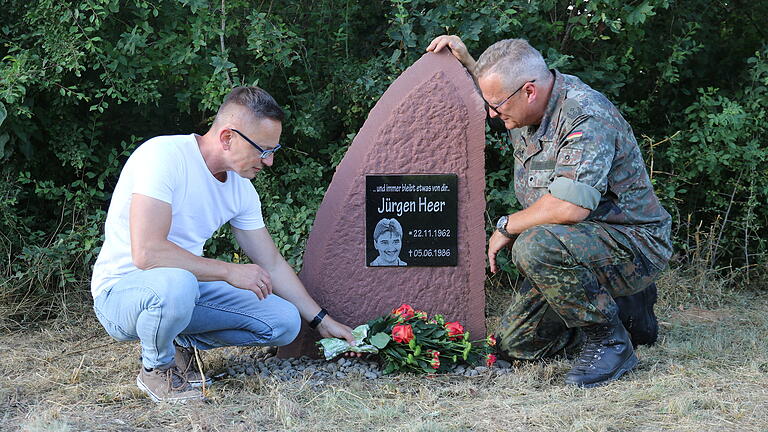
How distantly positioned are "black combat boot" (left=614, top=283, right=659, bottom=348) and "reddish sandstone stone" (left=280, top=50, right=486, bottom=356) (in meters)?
0.69

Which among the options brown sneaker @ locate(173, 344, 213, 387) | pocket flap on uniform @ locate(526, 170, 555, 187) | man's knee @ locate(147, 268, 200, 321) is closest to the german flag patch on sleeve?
pocket flap on uniform @ locate(526, 170, 555, 187)

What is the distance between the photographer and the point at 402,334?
347 cm

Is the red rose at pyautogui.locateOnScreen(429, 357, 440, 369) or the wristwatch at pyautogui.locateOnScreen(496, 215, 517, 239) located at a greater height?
the wristwatch at pyautogui.locateOnScreen(496, 215, 517, 239)

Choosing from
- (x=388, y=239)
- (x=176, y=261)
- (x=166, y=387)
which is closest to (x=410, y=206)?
(x=388, y=239)

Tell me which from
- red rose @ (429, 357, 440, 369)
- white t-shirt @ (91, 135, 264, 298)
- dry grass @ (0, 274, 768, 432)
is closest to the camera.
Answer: dry grass @ (0, 274, 768, 432)

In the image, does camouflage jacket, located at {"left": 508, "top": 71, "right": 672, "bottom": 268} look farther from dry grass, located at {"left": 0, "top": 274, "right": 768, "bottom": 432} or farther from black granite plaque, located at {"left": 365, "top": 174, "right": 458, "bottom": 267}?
dry grass, located at {"left": 0, "top": 274, "right": 768, "bottom": 432}

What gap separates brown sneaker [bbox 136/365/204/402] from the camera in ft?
10.2

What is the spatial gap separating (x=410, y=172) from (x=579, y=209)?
90cm

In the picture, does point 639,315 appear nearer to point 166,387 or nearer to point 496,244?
point 496,244

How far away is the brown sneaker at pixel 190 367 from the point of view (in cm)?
323

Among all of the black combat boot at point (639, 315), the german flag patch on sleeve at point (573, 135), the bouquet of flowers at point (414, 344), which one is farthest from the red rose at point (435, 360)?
the german flag patch on sleeve at point (573, 135)

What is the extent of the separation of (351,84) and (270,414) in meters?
2.54

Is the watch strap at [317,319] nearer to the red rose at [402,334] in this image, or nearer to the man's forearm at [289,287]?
the man's forearm at [289,287]

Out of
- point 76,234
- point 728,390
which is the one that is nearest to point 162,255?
point 76,234
